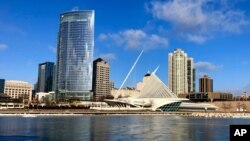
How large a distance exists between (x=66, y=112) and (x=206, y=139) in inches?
4547

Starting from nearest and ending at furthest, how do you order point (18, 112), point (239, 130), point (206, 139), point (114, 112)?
point (239, 130), point (206, 139), point (18, 112), point (114, 112)

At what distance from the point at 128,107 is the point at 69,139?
515 feet

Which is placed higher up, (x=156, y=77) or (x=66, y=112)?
(x=156, y=77)

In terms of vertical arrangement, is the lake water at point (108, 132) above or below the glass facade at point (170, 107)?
Result: above

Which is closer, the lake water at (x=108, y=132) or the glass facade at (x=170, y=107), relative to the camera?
the lake water at (x=108, y=132)

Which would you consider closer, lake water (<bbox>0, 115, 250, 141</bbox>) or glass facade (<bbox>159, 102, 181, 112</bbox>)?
lake water (<bbox>0, 115, 250, 141</bbox>)

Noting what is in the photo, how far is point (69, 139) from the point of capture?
42.9m

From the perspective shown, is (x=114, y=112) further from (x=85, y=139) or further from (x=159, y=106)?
(x=85, y=139)

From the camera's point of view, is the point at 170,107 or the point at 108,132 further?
the point at 170,107

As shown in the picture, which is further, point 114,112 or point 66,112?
point 114,112

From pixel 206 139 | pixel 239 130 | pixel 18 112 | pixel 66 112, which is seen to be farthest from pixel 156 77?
pixel 239 130

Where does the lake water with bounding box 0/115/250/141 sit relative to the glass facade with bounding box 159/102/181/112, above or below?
above

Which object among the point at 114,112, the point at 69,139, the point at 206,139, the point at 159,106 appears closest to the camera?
the point at 69,139

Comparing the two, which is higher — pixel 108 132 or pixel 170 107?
pixel 108 132
